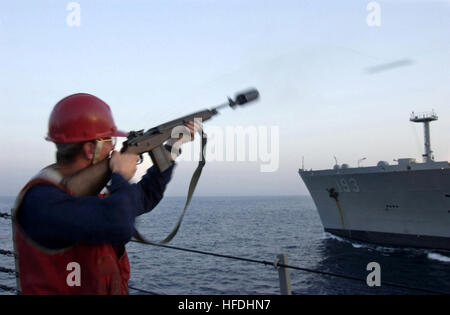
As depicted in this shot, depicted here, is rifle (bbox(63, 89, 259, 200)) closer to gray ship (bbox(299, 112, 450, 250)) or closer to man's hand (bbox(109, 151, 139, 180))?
man's hand (bbox(109, 151, 139, 180))

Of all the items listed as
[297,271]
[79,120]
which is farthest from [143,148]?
[297,271]

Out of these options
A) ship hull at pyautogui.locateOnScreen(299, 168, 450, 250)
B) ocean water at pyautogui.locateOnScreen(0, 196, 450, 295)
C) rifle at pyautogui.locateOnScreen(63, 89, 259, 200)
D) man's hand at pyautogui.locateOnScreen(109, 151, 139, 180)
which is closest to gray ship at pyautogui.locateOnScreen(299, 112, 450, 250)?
ship hull at pyautogui.locateOnScreen(299, 168, 450, 250)

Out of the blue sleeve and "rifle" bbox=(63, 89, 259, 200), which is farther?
"rifle" bbox=(63, 89, 259, 200)

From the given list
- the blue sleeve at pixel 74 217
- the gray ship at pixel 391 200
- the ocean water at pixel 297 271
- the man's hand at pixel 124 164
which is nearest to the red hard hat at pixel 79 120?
the man's hand at pixel 124 164

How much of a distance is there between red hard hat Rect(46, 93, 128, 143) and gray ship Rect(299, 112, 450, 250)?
2411cm

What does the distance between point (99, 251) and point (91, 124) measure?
0.76 metres

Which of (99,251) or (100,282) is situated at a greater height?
(99,251)

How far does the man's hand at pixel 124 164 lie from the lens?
1997 mm

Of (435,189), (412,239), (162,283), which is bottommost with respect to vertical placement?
(162,283)

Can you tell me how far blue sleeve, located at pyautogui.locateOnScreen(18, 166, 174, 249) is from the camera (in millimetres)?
1710

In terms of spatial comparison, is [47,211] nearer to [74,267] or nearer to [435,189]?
[74,267]

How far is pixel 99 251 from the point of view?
197 cm
